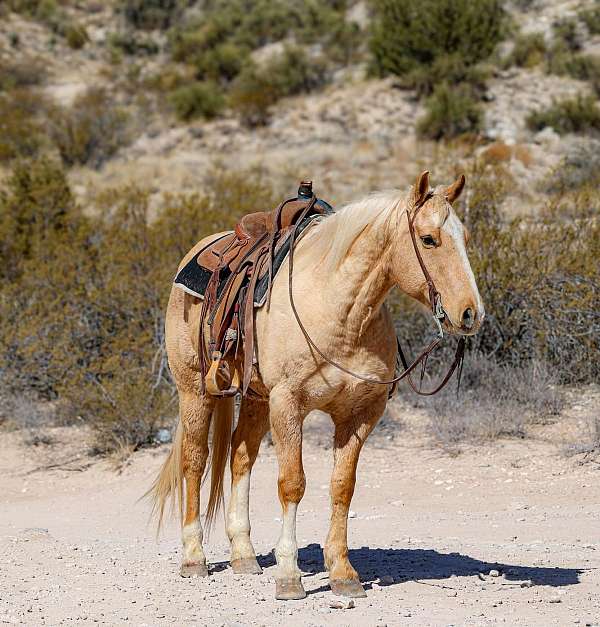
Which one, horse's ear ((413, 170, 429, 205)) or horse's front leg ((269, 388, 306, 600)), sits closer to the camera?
horse's ear ((413, 170, 429, 205))

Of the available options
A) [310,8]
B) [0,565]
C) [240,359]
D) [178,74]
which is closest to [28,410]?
[0,565]

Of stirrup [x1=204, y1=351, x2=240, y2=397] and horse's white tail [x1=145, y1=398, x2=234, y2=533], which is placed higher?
stirrup [x1=204, y1=351, x2=240, y2=397]

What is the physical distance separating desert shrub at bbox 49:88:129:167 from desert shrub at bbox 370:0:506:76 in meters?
8.64

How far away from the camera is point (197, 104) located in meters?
31.8

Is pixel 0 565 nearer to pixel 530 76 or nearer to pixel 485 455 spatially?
pixel 485 455

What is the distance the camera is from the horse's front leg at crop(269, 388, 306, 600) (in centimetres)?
519

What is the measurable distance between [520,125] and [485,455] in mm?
18606

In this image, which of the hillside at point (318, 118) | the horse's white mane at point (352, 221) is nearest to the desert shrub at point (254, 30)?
the hillside at point (318, 118)

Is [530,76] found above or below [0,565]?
above

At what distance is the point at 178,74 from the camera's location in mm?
38031

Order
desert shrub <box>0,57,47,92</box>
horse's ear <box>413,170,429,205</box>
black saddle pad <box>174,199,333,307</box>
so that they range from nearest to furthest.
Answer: horse's ear <box>413,170,429,205</box> < black saddle pad <box>174,199,333,307</box> < desert shrub <box>0,57,47,92</box>

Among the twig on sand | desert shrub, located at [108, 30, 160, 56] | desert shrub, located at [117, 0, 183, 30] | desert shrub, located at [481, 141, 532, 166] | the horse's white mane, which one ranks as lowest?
the twig on sand

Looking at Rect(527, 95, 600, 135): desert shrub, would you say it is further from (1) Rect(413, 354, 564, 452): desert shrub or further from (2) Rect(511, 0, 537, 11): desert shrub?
(1) Rect(413, 354, 564, 452): desert shrub

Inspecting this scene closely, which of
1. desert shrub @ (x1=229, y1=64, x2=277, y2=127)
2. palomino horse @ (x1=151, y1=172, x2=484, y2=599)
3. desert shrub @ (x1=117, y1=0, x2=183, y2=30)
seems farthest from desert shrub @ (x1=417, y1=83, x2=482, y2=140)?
desert shrub @ (x1=117, y1=0, x2=183, y2=30)
